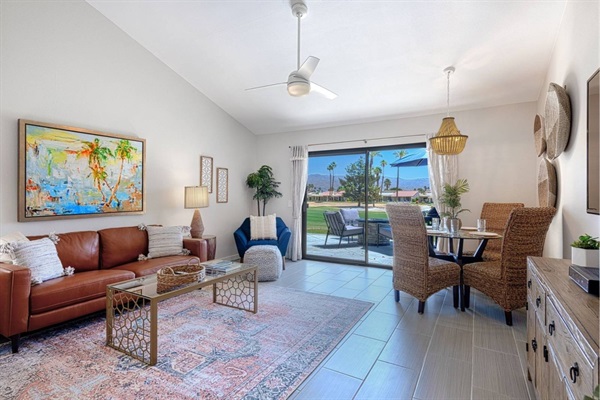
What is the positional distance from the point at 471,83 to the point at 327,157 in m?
2.75

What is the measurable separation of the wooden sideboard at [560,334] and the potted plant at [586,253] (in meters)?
0.09

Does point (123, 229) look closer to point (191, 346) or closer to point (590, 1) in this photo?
point (191, 346)

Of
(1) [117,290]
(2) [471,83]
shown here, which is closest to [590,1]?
(2) [471,83]

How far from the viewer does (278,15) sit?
3.20 m

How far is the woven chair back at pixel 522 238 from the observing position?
276 cm

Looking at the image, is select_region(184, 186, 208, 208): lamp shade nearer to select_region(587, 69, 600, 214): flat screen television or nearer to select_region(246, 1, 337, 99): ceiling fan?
select_region(246, 1, 337, 99): ceiling fan

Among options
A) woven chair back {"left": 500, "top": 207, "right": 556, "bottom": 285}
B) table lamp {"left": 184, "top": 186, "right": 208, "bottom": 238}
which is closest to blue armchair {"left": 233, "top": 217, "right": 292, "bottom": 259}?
table lamp {"left": 184, "top": 186, "right": 208, "bottom": 238}

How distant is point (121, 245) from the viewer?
370 centimetres

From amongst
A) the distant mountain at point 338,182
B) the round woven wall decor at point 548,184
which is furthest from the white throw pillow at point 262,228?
the round woven wall decor at point 548,184

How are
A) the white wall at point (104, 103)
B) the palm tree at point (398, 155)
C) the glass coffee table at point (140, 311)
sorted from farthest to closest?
the palm tree at point (398, 155), the white wall at point (104, 103), the glass coffee table at point (140, 311)

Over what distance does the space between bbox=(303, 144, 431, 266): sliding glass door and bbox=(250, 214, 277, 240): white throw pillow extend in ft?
3.40

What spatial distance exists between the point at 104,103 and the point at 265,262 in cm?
Answer: 303

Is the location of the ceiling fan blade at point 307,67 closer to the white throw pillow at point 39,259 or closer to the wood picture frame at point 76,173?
the wood picture frame at point 76,173

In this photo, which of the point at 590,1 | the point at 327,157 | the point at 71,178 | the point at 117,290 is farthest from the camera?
the point at 327,157
